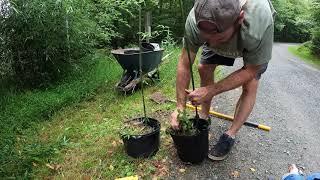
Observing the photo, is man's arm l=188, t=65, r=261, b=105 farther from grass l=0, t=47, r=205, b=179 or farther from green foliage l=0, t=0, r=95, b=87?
green foliage l=0, t=0, r=95, b=87

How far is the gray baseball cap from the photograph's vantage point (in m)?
2.43

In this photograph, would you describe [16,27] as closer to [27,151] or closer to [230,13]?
[27,151]

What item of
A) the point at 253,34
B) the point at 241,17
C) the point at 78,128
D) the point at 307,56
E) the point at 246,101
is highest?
the point at 241,17

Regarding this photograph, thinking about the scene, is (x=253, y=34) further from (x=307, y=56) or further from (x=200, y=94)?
(x=307, y=56)

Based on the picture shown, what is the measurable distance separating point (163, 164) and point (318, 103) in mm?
3453

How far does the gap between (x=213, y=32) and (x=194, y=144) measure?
1190 millimetres

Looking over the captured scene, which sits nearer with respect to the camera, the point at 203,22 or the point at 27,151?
the point at 203,22

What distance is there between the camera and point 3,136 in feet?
14.5

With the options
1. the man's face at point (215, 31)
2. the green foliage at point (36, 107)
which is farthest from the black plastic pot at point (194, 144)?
the green foliage at point (36, 107)

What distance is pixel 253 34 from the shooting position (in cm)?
276

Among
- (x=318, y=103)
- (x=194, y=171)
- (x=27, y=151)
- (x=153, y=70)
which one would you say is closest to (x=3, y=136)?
(x=27, y=151)

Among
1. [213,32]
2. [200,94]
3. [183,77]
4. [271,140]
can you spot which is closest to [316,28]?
[271,140]

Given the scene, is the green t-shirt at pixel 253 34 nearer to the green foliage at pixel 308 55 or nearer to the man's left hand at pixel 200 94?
the man's left hand at pixel 200 94

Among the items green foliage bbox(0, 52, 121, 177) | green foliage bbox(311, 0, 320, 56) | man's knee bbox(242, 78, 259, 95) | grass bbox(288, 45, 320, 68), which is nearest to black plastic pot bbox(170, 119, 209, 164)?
man's knee bbox(242, 78, 259, 95)
